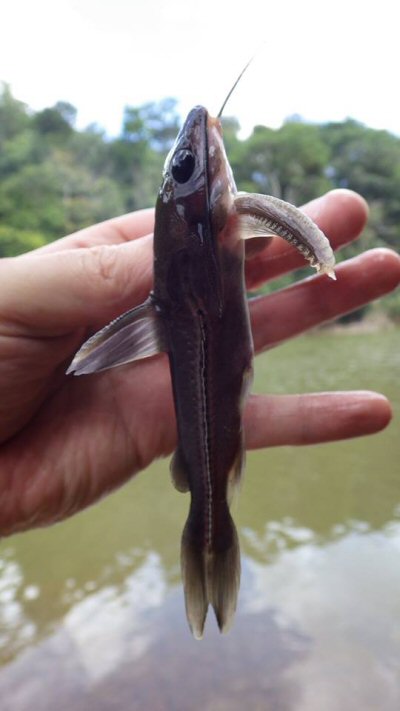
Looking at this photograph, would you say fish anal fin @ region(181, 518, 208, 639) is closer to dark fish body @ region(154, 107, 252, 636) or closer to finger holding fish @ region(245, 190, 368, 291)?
dark fish body @ region(154, 107, 252, 636)

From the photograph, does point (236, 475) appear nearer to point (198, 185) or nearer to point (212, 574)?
point (212, 574)

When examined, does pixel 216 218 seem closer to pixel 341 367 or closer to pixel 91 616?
pixel 91 616

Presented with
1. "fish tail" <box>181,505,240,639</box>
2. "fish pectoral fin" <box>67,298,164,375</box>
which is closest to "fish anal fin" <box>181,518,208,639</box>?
"fish tail" <box>181,505,240,639</box>

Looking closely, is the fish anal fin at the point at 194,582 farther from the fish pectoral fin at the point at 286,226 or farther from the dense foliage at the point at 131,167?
the dense foliage at the point at 131,167

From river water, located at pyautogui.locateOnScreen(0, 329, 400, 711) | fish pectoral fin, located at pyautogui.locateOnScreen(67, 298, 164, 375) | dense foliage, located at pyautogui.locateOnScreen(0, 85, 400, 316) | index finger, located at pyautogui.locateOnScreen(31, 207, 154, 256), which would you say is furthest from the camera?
dense foliage, located at pyautogui.locateOnScreen(0, 85, 400, 316)

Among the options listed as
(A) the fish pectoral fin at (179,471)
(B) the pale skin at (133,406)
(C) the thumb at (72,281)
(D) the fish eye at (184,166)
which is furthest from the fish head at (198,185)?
(A) the fish pectoral fin at (179,471)

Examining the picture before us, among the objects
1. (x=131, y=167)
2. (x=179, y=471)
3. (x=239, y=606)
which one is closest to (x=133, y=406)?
(x=179, y=471)

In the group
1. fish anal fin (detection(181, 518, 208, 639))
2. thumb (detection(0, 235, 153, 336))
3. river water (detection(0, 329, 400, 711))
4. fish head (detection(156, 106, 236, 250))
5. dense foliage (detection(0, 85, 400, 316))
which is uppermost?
dense foliage (detection(0, 85, 400, 316))
